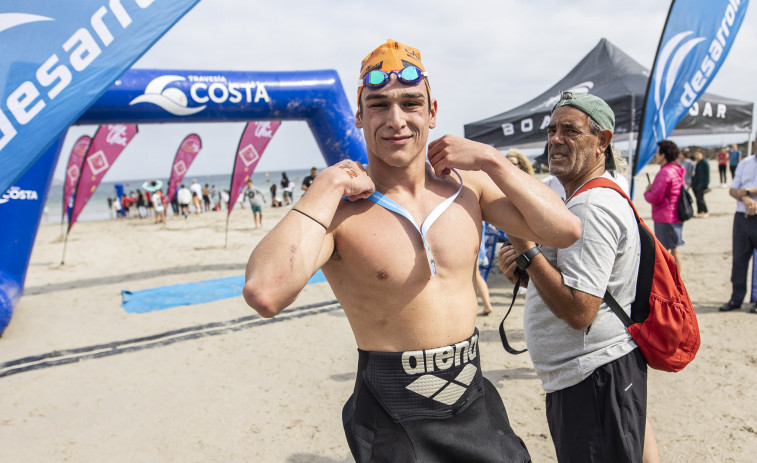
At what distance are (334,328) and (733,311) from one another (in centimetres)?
435

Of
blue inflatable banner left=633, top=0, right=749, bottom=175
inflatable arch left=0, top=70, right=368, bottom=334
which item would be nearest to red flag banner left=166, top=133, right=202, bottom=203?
inflatable arch left=0, top=70, right=368, bottom=334

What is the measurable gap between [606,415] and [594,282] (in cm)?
49

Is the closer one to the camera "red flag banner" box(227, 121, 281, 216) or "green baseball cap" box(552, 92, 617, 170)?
"green baseball cap" box(552, 92, 617, 170)

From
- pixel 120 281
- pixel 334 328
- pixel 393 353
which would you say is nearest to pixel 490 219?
pixel 393 353

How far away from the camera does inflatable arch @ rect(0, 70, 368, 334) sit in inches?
210

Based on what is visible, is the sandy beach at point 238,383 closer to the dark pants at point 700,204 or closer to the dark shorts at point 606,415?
the dark shorts at point 606,415

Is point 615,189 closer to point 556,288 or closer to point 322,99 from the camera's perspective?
point 556,288

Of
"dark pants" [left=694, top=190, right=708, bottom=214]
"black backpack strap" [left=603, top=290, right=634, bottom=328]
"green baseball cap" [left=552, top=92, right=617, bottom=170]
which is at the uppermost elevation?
"green baseball cap" [left=552, top=92, right=617, bottom=170]

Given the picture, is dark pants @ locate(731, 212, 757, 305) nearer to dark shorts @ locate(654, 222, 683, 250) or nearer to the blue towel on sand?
dark shorts @ locate(654, 222, 683, 250)

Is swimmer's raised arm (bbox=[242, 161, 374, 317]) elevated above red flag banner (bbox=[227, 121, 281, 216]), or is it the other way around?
red flag banner (bbox=[227, 121, 281, 216])

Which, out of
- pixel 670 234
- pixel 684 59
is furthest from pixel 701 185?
pixel 684 59

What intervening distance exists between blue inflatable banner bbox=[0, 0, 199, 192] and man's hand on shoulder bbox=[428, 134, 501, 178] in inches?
59.3

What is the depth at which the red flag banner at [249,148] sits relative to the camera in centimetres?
1034

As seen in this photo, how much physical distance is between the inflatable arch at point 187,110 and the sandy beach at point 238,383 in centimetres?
117
